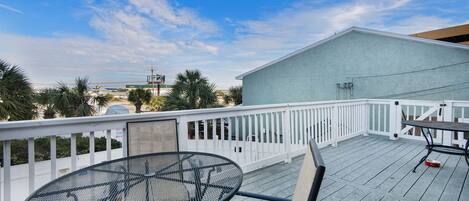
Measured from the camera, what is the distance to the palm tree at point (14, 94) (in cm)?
643

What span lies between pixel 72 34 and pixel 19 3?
3149 millimetres

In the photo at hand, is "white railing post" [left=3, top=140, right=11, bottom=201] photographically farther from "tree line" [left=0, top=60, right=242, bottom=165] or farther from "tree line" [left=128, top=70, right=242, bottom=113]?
"tree line" [left=128, top=70, right=242, bottom=113]

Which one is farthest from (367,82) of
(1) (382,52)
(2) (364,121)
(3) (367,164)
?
(3) (367,164)

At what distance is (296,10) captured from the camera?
1066 cm

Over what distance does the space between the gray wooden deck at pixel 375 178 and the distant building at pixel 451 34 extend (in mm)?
10260

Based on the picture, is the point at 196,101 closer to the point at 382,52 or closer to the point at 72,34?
the point at 72,34

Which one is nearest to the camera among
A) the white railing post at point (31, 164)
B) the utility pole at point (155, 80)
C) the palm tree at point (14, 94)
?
the white railing post at point (31, 164)

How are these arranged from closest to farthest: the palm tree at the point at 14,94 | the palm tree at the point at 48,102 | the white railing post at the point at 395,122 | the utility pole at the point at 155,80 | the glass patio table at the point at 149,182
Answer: the glass patio table at the point at 149,182 < the white railing post at the point at 395,122 < the palm tree at the point at 14,94 < the palm tree at the point at 48,102 < the utility pole at the point at 155,80

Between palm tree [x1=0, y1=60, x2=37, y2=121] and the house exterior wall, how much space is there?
29.0ft

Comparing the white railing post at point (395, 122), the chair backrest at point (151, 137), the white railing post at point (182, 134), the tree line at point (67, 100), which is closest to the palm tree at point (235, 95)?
the tree line at point (67, 100)

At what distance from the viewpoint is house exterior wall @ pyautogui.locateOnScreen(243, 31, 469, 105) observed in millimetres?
7766

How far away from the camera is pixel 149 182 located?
1515 mm

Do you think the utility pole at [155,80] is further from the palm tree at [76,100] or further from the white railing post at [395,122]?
the white railing post at [395,122]

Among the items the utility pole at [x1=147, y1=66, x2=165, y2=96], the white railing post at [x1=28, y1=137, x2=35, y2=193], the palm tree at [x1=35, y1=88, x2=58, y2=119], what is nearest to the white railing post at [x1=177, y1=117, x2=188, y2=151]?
the white railing post at [x1=28, y1=137, x2=35, y2=193]
